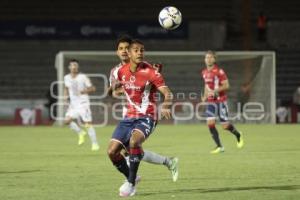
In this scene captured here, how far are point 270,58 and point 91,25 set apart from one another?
9989 millimetres

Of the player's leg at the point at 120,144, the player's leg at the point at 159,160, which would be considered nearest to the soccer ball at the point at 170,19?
the player's leg at the point at 159,160

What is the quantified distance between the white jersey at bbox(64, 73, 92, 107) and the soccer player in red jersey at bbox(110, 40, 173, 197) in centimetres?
1029

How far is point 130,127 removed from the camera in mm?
9836

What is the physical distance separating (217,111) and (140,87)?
8333 mm

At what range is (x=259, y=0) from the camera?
130ft

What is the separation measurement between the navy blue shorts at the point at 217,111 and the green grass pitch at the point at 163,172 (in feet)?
2.54

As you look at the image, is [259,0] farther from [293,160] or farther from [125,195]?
[125,195]

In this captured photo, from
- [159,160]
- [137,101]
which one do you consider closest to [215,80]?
[159,160]

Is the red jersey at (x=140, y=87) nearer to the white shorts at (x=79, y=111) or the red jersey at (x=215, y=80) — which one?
the red jersey at (x=215, y=80)

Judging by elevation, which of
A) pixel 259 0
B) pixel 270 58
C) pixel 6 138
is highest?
pixel 259 0

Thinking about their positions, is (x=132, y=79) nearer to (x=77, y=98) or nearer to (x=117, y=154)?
(x=117, y=154)

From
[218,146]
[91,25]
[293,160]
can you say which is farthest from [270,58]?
[293,160]

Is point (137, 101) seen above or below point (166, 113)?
above

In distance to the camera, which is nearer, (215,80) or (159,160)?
(159,160)
